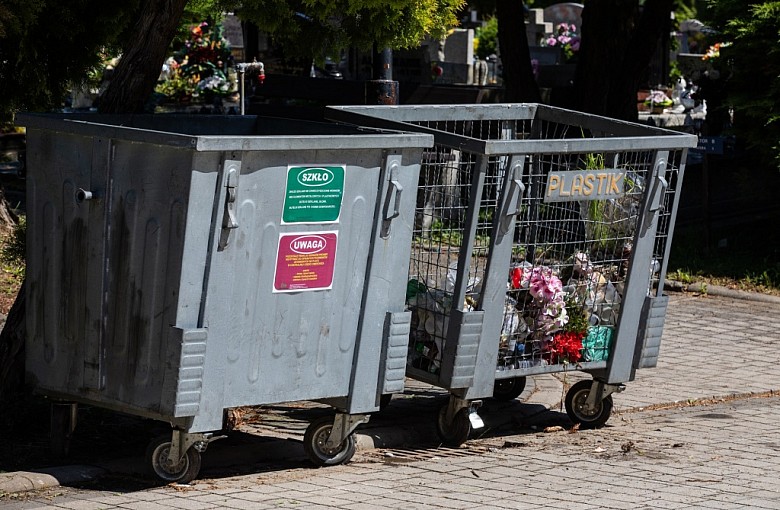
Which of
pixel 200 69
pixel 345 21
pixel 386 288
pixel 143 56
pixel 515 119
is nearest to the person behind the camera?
pixel 386 288

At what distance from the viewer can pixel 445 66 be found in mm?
25266

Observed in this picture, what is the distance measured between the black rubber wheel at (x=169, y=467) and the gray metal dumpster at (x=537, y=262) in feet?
4.28

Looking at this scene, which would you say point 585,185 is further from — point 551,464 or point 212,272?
point 212,272

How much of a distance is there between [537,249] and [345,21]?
167 centimetres

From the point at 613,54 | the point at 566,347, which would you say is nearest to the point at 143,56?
the point at 566,347

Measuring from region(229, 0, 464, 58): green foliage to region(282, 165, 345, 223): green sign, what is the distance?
1.19 m

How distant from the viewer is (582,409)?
7.02 m

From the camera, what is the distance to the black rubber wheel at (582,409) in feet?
22.9

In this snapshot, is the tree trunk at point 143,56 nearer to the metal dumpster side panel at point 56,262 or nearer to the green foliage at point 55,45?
the green foliage at point 55,45

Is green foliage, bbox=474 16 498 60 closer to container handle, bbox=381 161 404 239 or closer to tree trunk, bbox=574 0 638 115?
tree trunk, bbox=574 0 638 115

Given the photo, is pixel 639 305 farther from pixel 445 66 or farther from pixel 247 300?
pixel 445 66

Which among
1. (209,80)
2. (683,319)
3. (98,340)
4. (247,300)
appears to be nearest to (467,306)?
(247,300)

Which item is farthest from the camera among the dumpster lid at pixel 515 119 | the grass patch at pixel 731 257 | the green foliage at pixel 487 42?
the green foliage at pixel 487 42

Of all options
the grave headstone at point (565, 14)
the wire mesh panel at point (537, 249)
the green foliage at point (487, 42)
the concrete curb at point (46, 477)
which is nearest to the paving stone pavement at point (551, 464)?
the concrete curb at point (46, 477)
